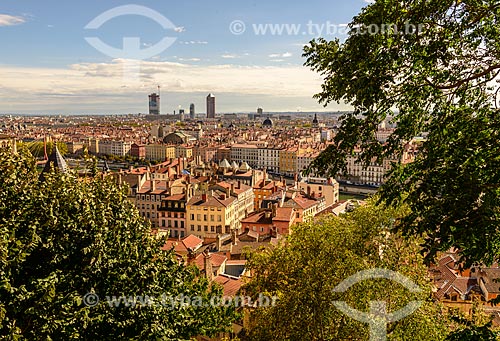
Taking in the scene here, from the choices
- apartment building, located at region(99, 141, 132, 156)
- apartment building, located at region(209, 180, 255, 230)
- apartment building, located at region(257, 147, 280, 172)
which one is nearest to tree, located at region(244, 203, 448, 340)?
apartment building, located at region(209, 180, 255, 230)

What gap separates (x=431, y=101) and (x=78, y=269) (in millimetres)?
6862

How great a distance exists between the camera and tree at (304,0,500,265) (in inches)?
214

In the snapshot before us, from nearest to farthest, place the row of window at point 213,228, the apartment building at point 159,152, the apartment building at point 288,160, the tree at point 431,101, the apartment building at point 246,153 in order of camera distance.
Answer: the tree at point 431,101 → the row of window at point 213,228 → the apartment building at point 288,160 → the apartment building at point 246,153 → the apartment building at point 159,152

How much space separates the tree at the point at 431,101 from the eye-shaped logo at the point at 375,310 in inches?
220

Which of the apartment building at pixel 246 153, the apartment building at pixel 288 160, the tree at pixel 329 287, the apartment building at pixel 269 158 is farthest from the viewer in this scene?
the apartment building at pixel 246 153

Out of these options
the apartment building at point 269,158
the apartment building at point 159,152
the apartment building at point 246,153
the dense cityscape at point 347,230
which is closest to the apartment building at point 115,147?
the apartment building at point 159,152

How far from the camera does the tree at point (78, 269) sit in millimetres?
7727

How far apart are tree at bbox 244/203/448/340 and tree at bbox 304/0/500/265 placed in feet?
18.7

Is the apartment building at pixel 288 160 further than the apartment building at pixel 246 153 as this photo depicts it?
No

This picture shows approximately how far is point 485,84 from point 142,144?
119668 millimetres

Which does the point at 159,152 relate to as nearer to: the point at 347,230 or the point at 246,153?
the point at 246,153

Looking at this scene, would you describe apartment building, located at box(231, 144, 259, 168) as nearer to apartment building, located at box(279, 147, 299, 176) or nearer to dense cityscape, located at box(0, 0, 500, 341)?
apartment building, located at box(279, 147, 299, 176)

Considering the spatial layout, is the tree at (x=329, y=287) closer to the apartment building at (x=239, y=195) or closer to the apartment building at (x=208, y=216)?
the apartment building at (x=208, y=216)

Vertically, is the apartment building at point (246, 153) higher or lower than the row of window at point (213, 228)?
higher
